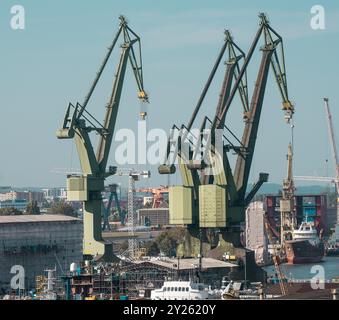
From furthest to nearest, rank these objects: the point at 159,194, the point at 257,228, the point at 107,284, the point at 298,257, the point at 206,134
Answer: the point at 159,194
the point at 257,228
the point at 298,257
the point at 206,134
the point at 107,284

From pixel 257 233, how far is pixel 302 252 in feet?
11.2

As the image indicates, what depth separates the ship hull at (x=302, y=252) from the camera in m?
51.8

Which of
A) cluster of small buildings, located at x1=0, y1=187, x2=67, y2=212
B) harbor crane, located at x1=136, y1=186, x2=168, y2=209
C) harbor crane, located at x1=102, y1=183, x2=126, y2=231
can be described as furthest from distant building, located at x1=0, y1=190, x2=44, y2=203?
harbor crane, located at x1=136, y1=186, x2=168, y2=209

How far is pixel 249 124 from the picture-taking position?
36.2 m

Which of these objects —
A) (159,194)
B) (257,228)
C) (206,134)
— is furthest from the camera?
(159,194)

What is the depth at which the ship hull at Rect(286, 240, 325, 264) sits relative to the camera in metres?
51.8

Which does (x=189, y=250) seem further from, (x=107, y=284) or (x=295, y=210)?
(x=295, y=210)

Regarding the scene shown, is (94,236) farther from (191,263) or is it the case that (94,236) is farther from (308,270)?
(308,270)

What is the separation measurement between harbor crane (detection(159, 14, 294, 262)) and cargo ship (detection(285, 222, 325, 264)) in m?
15.2

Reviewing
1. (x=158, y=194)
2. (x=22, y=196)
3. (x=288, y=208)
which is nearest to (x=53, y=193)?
(x=22, y=196)

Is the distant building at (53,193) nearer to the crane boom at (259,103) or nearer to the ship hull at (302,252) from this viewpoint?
the ship hull at (302,252)

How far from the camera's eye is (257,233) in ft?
181
